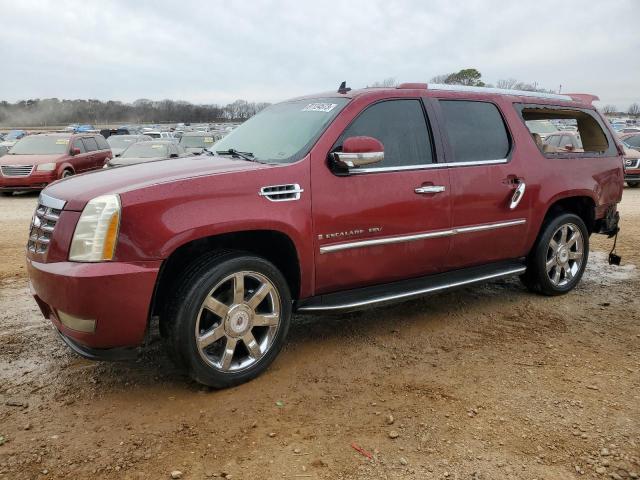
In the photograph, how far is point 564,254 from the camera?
509 cm

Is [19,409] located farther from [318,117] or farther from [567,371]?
[567,371]

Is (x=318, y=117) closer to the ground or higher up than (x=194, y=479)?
higher up

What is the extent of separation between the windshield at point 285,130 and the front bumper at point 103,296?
125 centimetres

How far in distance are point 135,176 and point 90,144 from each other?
1376 cm

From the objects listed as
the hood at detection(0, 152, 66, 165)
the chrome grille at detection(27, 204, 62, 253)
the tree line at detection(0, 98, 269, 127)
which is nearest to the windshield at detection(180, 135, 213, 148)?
the hood at detection(0, 152, 66, 165)

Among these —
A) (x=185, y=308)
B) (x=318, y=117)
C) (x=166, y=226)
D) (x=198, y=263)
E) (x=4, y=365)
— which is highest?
(x=318, y=117)

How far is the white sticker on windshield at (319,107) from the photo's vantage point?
12.7ft

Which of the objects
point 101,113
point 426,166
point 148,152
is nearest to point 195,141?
point 148,152

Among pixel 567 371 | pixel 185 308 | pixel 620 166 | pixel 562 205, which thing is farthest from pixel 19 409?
pixel 620 166

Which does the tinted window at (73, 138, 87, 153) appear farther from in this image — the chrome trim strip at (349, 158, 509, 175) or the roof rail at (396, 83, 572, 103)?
the chrome trim strip at (349, 158, 509, 175)

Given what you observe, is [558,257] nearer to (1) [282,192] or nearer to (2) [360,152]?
(2) [360,152]

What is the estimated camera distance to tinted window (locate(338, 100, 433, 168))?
3807 millimetres

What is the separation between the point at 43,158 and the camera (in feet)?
44.7

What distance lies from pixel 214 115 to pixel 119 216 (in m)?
96.5
